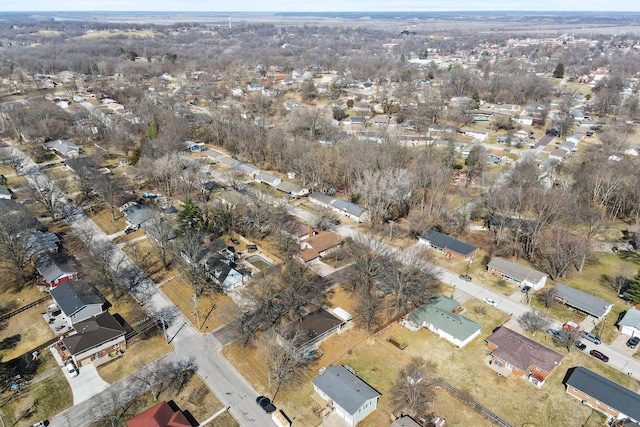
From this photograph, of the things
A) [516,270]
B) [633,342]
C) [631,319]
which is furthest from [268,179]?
[633,342]

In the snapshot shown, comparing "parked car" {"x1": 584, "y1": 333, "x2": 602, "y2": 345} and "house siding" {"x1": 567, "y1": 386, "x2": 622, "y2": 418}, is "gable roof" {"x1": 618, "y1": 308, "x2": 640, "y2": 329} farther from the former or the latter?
"house siding" {"x1": 567, "y1": 386, "x2": 622, "y2": 418}

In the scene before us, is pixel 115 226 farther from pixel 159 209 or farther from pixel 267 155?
pixel 267 155

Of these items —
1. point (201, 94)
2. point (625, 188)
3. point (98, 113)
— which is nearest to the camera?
point (625, 188)

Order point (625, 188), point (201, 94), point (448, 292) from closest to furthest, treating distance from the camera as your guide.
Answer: point (448, 292) < point (625, 188) < point (201, 94)

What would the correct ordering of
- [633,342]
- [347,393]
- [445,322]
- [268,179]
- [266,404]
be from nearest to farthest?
[347,393] < [266,404] < [633,342] < [445,322] < [268,179]

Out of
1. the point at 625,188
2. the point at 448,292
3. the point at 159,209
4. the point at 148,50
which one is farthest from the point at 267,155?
the point at 148,50

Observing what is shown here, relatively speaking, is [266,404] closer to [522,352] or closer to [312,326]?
[312,326]
